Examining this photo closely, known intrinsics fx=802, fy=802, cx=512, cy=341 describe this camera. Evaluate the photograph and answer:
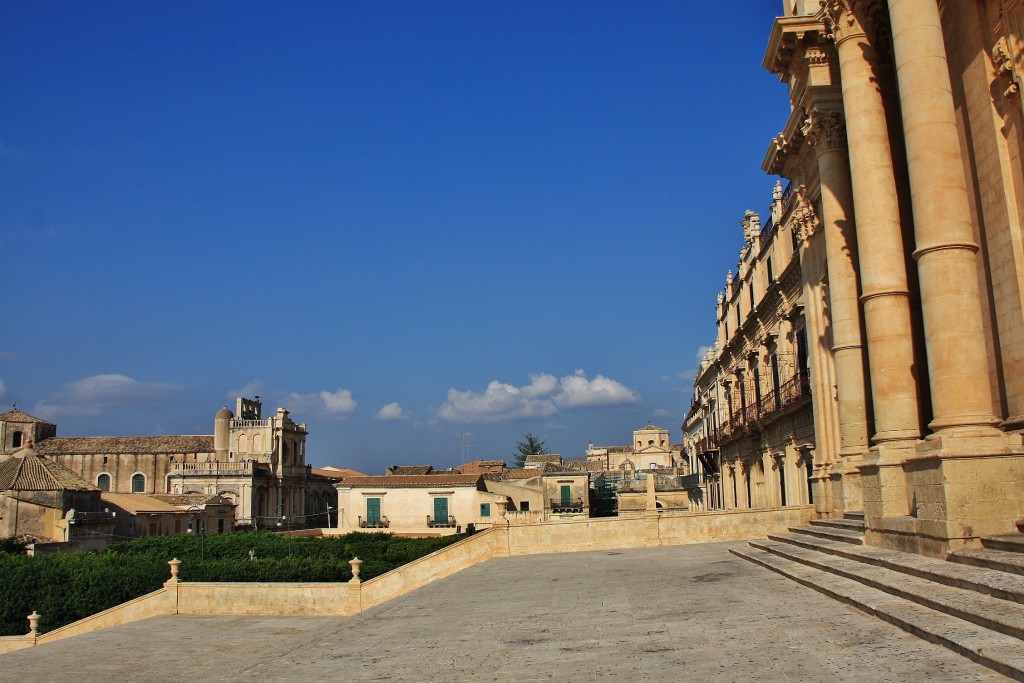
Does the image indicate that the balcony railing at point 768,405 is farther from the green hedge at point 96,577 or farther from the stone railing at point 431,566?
the green hedge at point 96,577

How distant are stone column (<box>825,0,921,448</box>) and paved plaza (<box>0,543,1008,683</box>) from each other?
3.03 m

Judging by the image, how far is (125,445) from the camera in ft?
241

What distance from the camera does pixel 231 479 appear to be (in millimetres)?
66125

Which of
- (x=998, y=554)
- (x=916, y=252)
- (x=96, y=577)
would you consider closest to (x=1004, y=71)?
(x=916, y=252)

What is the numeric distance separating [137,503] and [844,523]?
4788 cm

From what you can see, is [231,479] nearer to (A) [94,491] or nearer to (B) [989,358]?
(A) [94,491]

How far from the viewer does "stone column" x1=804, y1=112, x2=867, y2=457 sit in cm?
1447

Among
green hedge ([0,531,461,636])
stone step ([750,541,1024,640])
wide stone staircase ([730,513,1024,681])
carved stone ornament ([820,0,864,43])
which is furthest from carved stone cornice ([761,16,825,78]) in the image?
green hedge ([0,531,461,636])

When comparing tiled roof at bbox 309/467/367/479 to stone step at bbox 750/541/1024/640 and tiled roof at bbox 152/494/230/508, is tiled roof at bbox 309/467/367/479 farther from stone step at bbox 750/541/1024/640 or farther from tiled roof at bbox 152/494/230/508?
stone step at bbox 750/541/1024/640

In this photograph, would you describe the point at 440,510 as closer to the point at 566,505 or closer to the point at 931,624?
the point at 566,505

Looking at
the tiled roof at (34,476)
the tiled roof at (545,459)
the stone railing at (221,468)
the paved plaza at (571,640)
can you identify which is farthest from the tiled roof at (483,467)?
the paved plaza at (571,640)

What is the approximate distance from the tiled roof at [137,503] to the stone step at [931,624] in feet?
152

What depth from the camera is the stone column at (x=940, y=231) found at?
9367 mm

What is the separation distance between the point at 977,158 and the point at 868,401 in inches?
213
